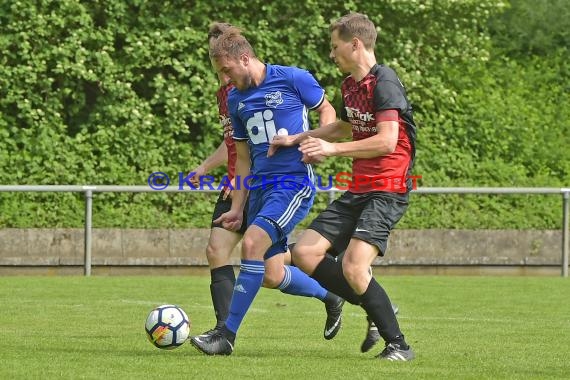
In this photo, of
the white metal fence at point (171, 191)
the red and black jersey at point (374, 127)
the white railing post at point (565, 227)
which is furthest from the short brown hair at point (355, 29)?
the white railing post at point (565, 227)

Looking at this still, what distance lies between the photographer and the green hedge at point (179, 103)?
57.9ft

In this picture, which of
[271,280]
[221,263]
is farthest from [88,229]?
[271,280]

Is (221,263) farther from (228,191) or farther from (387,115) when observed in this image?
(387,115)

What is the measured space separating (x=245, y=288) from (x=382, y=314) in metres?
0.86

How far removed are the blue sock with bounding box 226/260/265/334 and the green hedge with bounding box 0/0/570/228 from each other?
9338 millimetres

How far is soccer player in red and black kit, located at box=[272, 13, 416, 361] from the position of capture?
24.0 ft

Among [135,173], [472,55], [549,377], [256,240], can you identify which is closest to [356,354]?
[256,240]

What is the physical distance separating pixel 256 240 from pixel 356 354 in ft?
2.98

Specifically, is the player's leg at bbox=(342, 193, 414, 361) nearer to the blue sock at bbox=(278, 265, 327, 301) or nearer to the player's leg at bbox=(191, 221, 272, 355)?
the player's leg at bbox=(191, 221, 272, 355)

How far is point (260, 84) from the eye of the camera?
8.10 meters

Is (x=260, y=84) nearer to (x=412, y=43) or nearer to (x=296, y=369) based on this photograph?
(x=296, y=369)

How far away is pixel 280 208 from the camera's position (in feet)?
25.8

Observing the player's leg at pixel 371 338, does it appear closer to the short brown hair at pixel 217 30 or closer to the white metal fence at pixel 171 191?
the short brown hair at pixel 217 30

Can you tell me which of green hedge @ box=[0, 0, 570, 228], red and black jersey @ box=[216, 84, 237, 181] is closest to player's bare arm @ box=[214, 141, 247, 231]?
red and black jersey @ box=[216, 84, 237, 181]
